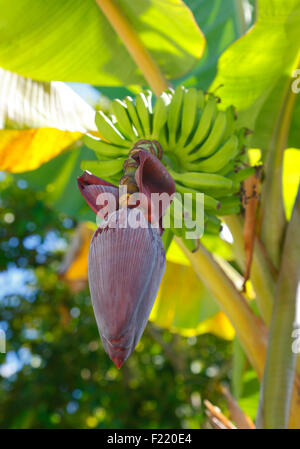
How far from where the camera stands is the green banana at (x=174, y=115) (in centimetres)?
82

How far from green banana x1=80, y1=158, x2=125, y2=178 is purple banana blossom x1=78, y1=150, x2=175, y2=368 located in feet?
0.83

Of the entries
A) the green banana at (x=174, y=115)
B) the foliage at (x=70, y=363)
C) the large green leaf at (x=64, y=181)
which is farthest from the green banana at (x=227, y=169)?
the foliage at (x=70, y=363)

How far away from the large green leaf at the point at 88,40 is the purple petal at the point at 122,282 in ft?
2.29

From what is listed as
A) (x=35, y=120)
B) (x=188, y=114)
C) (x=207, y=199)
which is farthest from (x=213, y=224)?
(x=35, y=120)

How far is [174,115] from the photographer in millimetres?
828

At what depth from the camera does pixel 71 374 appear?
10.8 ft

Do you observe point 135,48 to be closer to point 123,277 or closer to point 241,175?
point 241,175

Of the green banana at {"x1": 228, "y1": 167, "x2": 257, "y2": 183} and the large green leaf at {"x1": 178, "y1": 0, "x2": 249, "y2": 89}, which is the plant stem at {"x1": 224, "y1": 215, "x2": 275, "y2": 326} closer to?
the green banana at {"x1": 228, "y1": 167, "x2": 257, "y2": 183}

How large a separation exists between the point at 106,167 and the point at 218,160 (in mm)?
198

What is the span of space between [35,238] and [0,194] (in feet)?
1.48

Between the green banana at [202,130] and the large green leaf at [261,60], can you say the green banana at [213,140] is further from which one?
the large green leaf at [261,60]

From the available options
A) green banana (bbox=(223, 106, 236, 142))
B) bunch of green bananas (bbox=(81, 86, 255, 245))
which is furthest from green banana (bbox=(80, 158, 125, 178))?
green banana (bbox=(223, 106, 236, 142))

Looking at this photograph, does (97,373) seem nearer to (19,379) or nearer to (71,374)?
(71,374)
